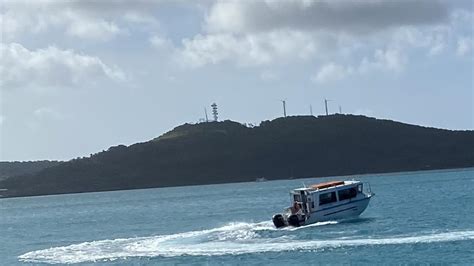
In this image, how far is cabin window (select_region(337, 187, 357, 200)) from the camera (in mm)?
86812

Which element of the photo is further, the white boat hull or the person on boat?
the person on boat

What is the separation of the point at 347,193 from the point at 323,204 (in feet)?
11.2

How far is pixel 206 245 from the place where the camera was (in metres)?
70.4

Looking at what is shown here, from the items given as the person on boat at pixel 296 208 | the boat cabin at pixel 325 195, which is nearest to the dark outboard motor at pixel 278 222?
the person on boat at pixel 296 208

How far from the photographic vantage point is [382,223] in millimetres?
82250

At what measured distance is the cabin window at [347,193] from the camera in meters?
86.8

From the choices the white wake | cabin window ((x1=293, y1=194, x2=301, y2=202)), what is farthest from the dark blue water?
cabin window ((x1=293, y1=194, x2=301, y2=202))

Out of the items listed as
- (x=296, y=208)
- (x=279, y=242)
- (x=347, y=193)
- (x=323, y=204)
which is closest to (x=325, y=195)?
(x=323, y=204)

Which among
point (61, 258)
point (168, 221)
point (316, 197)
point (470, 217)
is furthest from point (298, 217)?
point (168, 221)

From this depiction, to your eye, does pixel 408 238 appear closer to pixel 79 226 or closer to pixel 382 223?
pixel 382 223

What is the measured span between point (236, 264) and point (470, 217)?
30.1 meters

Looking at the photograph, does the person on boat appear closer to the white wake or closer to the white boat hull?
the white boat hull

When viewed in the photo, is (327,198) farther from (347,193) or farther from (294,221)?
(294,221)

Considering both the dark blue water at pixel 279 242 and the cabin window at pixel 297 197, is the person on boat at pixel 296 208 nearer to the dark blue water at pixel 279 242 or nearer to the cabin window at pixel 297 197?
the cabin window at pixel 297 197
